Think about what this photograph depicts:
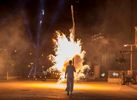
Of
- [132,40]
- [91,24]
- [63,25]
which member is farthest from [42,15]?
[132,40]

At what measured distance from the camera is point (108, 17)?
66.1m

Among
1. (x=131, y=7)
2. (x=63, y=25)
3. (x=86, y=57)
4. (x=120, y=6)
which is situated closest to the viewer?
(x=131, y=7)

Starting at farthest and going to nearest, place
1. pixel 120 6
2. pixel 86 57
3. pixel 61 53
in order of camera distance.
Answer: pixel 86 57
pixel 120 6
pixel 61 53

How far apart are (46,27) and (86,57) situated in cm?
1352

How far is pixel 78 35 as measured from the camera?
257ft

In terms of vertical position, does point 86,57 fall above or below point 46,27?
below

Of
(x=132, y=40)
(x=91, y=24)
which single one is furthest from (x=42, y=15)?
(x=132, y=40)

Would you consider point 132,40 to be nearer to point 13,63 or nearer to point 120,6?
point 120,6

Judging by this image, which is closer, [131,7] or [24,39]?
[131,7]

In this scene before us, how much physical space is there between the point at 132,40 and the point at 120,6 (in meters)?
6.30

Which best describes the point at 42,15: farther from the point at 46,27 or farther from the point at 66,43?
the point at 66,43

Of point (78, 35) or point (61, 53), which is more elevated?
point (78, 35)

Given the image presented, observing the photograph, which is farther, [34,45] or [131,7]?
[34,45]

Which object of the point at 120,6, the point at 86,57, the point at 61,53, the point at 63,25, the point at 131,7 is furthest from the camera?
the point at 63,25
